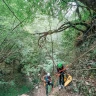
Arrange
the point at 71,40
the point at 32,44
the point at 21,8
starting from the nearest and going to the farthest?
the point at 21,8
the point at 71,40
the point at 32,44

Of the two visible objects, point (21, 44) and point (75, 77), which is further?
point (21, 44)

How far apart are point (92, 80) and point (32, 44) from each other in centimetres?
701

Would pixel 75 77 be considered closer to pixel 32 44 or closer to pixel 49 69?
pixel 49 69

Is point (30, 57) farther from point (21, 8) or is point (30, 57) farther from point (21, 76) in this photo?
point (21, 8)

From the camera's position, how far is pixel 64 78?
27.7 ft

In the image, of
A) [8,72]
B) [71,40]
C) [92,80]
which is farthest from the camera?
[8,72]

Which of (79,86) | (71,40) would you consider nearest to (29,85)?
(71,40)

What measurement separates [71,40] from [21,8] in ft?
15.6

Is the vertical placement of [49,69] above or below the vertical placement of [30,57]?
below

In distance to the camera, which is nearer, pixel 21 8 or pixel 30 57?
pixel 21 8

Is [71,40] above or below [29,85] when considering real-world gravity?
above

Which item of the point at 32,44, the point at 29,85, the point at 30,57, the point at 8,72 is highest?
the point at 32,44

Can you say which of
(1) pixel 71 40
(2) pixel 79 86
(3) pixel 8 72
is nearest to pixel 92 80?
(2) pixel 79 86

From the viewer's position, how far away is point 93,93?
280 inches
